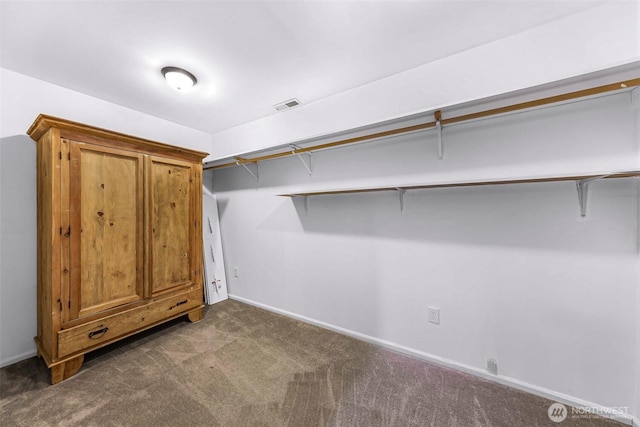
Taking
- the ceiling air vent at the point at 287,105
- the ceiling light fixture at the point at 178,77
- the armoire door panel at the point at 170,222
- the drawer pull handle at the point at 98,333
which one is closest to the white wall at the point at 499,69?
the ceiling air vent at the point at 287,105

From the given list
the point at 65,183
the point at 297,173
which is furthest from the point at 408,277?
the point at 65,183

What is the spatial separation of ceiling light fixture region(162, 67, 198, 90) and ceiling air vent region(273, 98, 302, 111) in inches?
33.5

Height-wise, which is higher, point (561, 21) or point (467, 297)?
point (561, 21)

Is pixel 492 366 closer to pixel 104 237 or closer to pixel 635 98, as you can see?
pixel 635 98

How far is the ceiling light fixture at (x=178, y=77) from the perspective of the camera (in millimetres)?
1985

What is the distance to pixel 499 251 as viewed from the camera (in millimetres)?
1713

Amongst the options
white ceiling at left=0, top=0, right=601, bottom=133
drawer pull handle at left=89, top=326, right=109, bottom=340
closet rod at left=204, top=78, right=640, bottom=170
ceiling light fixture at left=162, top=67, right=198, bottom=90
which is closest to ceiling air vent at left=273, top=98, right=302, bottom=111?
white ceiling at left=0, top=0, right=601, bottom=133

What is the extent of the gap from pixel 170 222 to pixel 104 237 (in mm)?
533

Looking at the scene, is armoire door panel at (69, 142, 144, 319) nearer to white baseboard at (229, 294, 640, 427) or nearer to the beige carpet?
the beige carpet

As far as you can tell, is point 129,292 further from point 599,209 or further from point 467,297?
point 599,209

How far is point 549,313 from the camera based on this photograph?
1576mm

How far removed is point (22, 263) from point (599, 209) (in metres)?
4.23

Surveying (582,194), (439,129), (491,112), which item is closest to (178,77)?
(439,129)

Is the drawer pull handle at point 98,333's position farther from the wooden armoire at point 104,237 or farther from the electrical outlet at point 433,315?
the electrical outlet at point 433,315
